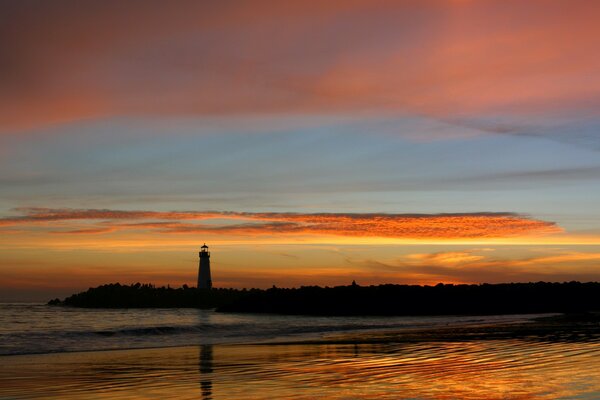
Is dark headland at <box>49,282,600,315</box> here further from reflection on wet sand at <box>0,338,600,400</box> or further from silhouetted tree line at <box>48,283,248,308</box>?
reflection on wet sand at <box>0,338,600,400</box>

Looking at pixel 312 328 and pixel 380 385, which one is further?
pixel 312 328

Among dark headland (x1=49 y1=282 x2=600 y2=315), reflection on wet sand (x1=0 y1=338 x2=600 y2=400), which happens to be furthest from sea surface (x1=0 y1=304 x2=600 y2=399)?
dark headland (x1=49 y1=282 x2=600 y2=315)

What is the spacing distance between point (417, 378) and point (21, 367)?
1057 cm

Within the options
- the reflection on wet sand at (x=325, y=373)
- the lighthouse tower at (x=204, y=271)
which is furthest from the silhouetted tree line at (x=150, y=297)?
the reflection on wet sand at (x=325, y=373)

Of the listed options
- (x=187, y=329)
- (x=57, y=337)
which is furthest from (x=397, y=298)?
(x=57, y=337)

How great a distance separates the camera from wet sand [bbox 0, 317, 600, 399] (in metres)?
12.3

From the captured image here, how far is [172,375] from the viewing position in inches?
616

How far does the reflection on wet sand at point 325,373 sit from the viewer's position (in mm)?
12320

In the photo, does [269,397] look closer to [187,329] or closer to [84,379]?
[84,379]

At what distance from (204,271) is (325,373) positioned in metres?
69.2

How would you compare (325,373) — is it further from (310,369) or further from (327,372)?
(310,369)

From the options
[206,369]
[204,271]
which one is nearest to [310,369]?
[206,369]

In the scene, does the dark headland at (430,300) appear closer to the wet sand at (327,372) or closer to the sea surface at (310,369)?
the sea surface at (310,369)

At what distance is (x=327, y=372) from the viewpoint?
15703mm
